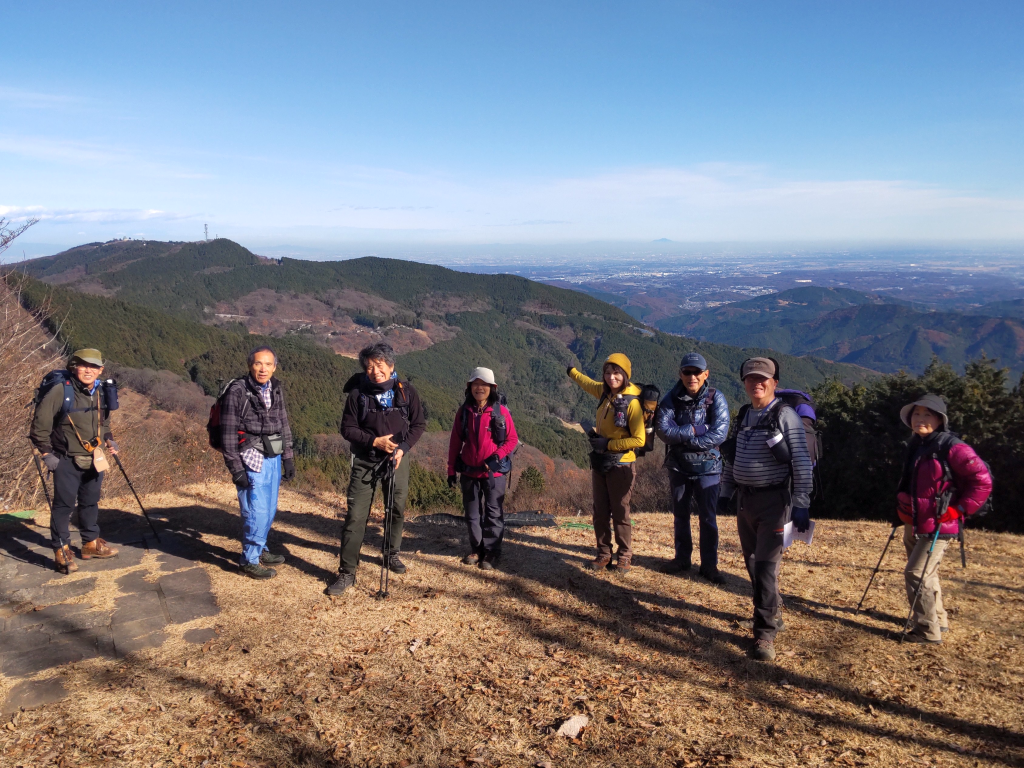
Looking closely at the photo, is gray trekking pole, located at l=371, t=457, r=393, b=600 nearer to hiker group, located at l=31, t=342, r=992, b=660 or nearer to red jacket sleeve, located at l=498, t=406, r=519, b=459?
hiker group, located at l=31, t=342, r=992, b=660

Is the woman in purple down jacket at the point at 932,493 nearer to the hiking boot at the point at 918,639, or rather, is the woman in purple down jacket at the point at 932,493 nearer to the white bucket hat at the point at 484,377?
the hiking boot at the point at 918,639

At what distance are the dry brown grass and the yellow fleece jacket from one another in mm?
1280

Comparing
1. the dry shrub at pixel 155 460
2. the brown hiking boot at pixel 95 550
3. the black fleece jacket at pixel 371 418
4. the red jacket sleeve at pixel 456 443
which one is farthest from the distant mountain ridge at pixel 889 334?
the brown hiking boot at pixel 95 550

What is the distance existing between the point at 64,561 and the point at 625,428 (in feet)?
16.4

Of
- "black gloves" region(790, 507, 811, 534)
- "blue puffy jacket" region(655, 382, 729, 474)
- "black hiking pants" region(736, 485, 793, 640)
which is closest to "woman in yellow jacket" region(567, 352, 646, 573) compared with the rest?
"blue puffy jacket" region(655, 382, 729, 474)

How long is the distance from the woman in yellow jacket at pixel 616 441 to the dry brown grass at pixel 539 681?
64 centimetres

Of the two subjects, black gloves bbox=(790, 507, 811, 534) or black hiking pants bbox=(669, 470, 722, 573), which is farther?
black hiking pants bbox=(669, 470, 722, 573)

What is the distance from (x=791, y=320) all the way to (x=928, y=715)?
21036cm

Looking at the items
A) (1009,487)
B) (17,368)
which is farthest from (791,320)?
(17,368)

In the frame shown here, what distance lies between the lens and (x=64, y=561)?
5219 millimetres

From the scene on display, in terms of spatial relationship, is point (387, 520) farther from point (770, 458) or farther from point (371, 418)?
point (770, 458)

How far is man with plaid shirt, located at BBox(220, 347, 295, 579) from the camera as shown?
482cm

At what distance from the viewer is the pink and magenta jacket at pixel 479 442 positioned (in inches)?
206

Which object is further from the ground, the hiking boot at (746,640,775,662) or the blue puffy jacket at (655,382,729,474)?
the blue puffy jacket at (655,382,729,474)
